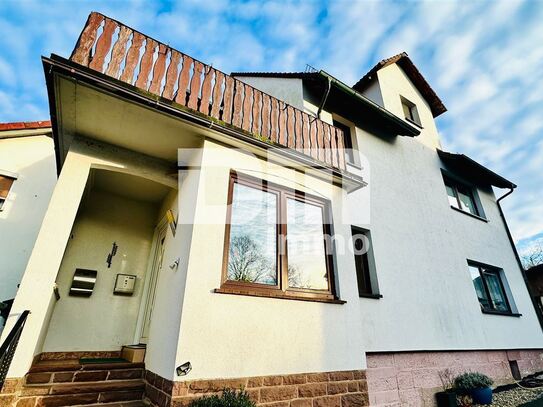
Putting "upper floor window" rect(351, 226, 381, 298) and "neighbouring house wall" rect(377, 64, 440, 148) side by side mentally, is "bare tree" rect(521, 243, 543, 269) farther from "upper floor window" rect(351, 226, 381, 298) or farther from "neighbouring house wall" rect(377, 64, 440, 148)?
"upper floor window" rect(351, 226, 381, 298)

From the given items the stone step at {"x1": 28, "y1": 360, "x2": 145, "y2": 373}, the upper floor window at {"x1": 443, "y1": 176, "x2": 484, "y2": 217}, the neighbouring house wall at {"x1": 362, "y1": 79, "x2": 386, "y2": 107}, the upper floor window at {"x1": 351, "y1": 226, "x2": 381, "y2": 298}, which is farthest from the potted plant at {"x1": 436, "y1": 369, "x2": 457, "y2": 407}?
the neighbouring house wall at {"x1": 362, "y1": 79, "x2": 386, "y2": 107}

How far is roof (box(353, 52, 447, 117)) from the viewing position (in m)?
9.15

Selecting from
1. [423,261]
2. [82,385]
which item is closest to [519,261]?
[423,261]

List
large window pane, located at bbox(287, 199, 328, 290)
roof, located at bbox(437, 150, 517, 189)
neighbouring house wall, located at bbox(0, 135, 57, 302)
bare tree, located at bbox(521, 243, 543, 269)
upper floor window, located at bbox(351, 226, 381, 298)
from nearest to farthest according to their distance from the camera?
large window pane, located at bbox(287, 199, 328, 290), upper floor window, located at bbox(351, 226, 381, 298), neighbouring house wall, located at bbox(0, 135, 57, 302), roof, located at bbox(437, 150, 517, 189), bare tree, located at bbox(521, 243, 543, 269)

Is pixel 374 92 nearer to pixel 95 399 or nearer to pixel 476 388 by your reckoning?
pixel 476 388

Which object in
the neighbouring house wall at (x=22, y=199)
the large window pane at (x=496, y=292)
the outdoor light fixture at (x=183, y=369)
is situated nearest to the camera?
the outdoor light fixture at (x=183, y=369)

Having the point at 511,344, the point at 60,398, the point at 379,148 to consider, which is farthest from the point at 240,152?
the point at 511,344

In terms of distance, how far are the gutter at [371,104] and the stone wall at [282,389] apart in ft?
19.3

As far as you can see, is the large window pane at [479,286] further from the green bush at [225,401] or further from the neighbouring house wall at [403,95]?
the green bush at [225,401]

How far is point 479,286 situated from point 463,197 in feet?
10.5

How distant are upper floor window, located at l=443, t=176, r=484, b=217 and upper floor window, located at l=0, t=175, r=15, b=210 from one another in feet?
40.8

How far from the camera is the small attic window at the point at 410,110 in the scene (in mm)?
9633

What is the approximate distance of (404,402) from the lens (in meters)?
4.72

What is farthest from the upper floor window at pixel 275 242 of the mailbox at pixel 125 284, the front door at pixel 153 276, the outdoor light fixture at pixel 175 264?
the mailbox at pixel 125 284
